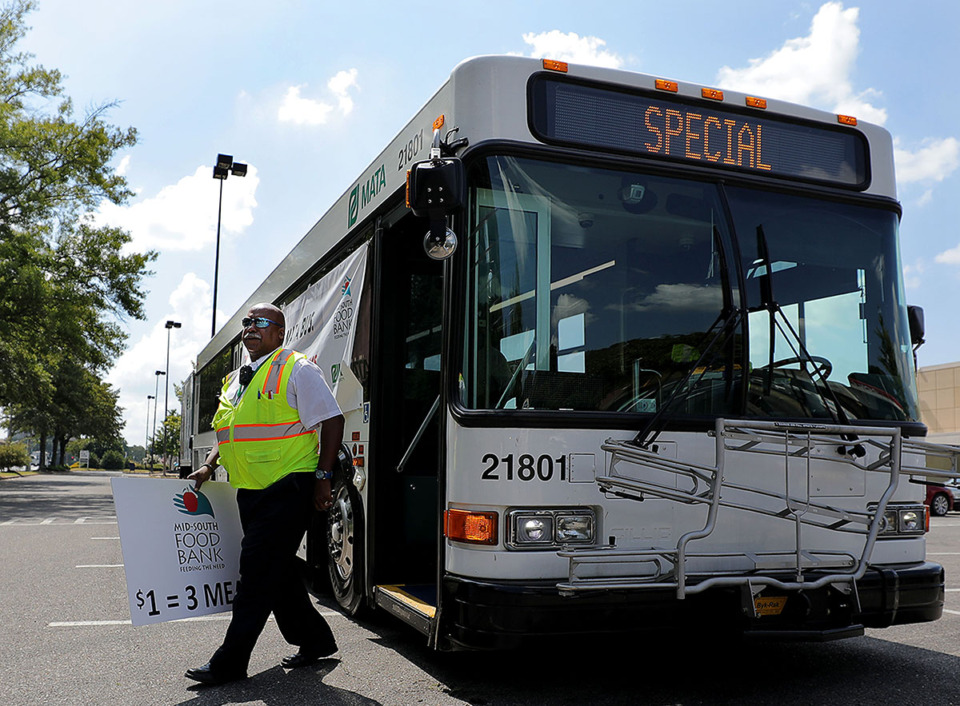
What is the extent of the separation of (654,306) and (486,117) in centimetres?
123

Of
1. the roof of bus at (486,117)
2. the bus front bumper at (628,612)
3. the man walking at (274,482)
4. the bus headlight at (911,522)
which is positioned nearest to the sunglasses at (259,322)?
the man walking at (274,482)

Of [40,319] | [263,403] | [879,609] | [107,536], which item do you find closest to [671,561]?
[879,609]

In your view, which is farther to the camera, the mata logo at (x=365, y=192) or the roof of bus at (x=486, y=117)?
the mata logo at (x=365, y=192)

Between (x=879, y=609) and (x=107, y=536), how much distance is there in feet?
36.3

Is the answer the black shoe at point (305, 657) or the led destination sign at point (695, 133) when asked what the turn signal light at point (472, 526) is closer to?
the black shoe at point (305, 657)

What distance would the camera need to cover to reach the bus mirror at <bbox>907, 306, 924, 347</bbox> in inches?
220

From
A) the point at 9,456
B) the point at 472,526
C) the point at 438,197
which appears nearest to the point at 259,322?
the point at 438,197

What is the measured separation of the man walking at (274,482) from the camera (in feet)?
14.9

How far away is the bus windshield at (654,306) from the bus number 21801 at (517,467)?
24 cm

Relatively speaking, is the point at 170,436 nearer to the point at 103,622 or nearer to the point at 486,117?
the point at 103,622

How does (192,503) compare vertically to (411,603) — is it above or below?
above

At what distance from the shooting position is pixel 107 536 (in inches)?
501

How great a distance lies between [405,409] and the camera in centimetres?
578

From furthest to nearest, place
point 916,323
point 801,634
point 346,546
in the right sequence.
A: point 346,546, point 916,323, point 801,634
